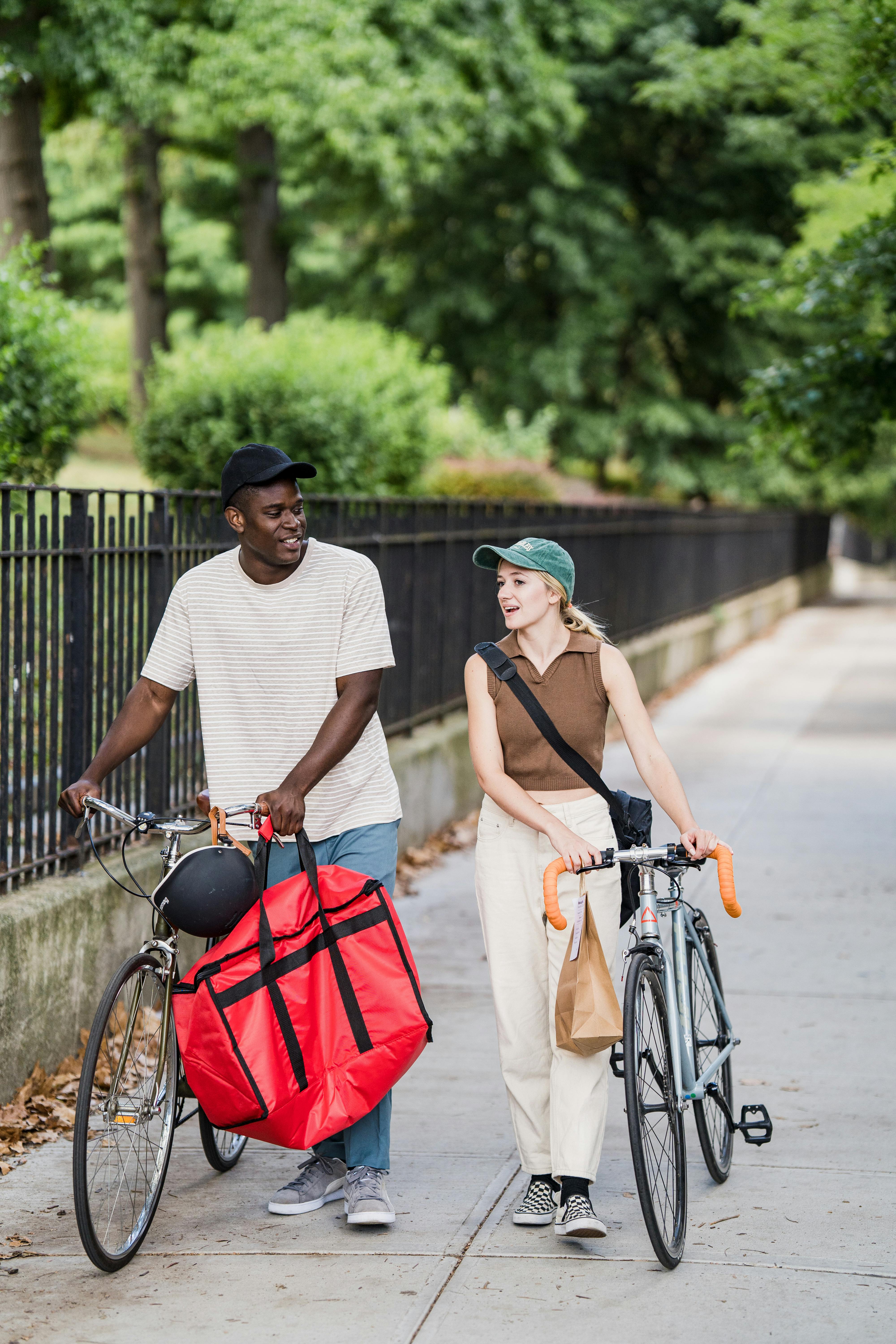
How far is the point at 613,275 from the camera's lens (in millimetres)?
29703

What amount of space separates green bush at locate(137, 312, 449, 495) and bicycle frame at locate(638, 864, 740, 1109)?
9.57 m

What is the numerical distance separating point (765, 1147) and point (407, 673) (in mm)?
5073

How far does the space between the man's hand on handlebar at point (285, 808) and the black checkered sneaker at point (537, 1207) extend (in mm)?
1183

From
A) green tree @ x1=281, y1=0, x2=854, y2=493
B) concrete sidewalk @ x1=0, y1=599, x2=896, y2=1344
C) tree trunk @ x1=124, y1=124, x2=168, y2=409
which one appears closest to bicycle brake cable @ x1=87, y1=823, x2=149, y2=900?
concrete sidewalk @ x1=0, y1=599, x2=896, y2=1344

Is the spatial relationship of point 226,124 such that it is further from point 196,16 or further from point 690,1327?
point 690,1327

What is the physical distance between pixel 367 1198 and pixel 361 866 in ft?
2.82

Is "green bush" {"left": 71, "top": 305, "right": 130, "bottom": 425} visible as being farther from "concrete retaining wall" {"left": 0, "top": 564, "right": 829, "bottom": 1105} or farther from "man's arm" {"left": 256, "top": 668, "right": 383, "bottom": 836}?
"man's arm" {"left": 256, "top": 668, "right": 383, "bottom": 836}

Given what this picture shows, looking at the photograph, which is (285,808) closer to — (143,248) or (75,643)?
(75,643)

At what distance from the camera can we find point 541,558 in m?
4.26

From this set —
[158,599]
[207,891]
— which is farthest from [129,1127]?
[158,599]

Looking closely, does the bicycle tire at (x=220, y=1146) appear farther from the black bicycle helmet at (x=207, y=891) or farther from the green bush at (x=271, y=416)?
the green bush at (x=271, y=416)

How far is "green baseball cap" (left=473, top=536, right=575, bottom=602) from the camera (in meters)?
4.23

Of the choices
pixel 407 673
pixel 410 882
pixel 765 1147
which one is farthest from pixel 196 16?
pixel 765 1147

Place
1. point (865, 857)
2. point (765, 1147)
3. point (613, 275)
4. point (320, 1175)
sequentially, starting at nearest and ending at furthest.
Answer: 1. point (320, 1175)
2. point (765, 1147)
3. point (865, 857)
4. point (613, 275)
